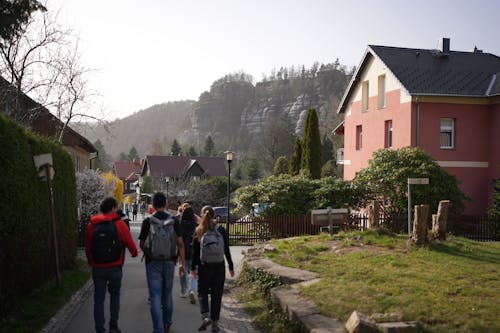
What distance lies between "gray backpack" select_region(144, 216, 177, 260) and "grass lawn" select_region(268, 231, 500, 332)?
2293 millimetres

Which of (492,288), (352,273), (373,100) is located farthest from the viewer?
(373,100)

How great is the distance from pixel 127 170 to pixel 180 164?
22.6 metres

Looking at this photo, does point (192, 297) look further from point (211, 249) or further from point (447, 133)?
point (447, 133)

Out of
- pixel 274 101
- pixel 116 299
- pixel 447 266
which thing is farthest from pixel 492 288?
pixel 274 101

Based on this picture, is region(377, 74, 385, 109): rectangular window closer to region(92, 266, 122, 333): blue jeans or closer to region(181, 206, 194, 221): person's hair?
region(181, 206, 194, 221): person's hair

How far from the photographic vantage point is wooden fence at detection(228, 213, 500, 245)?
21.8 metres

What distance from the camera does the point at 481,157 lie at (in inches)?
1040

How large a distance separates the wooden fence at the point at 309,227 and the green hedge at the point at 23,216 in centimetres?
1216

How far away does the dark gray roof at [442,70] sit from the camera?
26.2m

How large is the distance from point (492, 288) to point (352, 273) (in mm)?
2333

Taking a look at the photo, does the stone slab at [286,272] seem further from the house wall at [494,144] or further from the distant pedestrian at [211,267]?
the house wall at [494,144]

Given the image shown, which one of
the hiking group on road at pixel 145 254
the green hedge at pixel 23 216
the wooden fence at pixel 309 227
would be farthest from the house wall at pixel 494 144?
the hiking group on road at pixel 145 254

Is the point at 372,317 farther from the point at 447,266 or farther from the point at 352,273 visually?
the point at 447,266

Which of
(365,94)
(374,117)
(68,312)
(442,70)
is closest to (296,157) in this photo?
(365,94)
